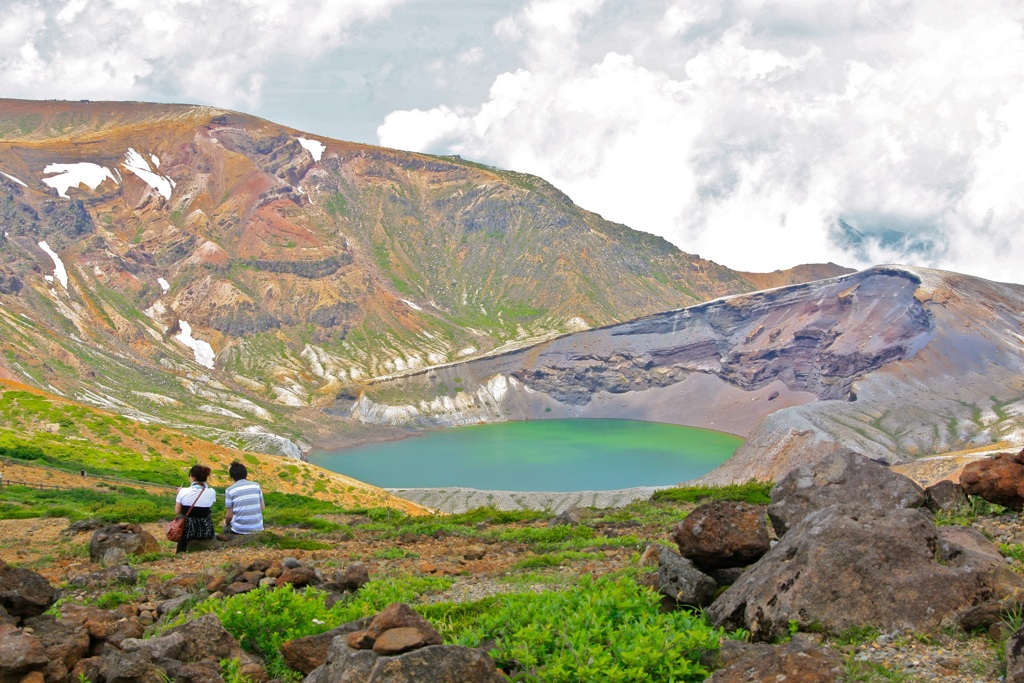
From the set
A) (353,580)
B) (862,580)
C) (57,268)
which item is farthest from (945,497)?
(57,268)

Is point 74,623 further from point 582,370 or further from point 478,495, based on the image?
point 582,370

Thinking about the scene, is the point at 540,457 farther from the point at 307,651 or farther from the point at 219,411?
the point at 307,651

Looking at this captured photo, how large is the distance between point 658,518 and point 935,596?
16315 mm

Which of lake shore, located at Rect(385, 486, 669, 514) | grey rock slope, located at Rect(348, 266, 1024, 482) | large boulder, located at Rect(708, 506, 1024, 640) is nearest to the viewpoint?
large boulder, located at Rect(708, 506, 1024, 640)

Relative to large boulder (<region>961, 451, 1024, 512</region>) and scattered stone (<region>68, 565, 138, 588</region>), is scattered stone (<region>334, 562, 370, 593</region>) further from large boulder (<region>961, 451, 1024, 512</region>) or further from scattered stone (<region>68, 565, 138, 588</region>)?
large boulder (<region>961, 451, 1024, 512</region>)

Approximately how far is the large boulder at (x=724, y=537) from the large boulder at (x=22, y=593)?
6946 mm

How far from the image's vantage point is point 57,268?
7392 inches

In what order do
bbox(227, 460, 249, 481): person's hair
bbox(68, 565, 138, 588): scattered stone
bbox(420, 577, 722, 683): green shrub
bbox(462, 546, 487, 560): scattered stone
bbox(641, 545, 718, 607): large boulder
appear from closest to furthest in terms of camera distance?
bbox(420, 577, 722, 683): green shrub < bbox(641, 545, 718, 607): large boulder < bbox(68, 565, 138, 588): scattered stone < bbox(227, 460, 249, 481): person's hair < bbox(462, 546, 487, 560): scattered stone

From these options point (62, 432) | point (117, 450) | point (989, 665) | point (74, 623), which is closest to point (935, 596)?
point (989, 665)

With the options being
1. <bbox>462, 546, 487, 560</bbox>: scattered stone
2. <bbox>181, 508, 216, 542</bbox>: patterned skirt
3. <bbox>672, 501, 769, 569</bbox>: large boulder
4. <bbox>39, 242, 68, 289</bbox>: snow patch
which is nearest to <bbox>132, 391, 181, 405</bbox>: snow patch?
<bbox>39, 242, 68, 289</bbox>: snow patch

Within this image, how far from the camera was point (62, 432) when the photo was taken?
2090 inches

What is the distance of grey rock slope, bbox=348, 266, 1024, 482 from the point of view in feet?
372

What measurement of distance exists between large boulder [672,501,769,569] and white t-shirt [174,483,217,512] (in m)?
9.34

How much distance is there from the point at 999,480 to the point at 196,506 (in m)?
14.5
